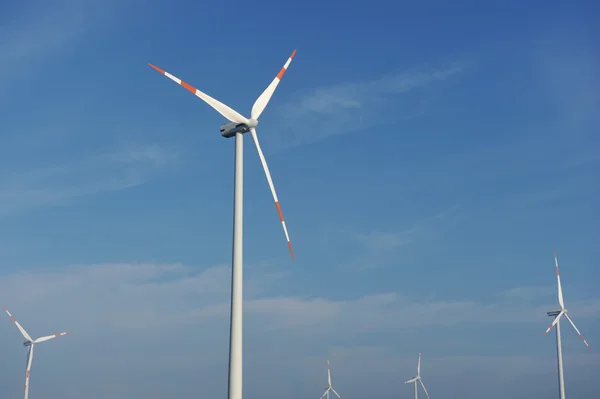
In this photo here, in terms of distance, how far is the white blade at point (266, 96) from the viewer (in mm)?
61647

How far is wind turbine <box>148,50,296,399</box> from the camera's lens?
49.8 m

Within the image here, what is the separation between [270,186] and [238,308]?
1367cm

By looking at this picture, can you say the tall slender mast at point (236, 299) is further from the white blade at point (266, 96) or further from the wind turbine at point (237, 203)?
the white blade at point (266, 96)

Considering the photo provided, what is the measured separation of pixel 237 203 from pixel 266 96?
15.1m

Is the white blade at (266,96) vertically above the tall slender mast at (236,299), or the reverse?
the white blade at (266,96)

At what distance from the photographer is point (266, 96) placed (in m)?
65.0

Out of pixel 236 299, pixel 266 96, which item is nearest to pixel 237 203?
pixel 236 299

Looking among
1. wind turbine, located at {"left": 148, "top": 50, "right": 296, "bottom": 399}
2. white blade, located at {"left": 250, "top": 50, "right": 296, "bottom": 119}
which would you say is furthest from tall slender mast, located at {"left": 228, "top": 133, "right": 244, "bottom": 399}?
white blade, located at {"left": 250, "top": 50, "right": 296, "bottom": 119}

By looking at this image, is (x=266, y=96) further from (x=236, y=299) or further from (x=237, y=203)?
(x=236, y=299)

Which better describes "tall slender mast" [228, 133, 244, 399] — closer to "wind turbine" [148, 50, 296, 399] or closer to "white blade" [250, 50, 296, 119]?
"wind turbine" [148, 50, 296, 399]

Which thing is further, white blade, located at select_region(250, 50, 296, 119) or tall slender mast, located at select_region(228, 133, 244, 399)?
white blade, located at select_region(250, 50, 296, 119)

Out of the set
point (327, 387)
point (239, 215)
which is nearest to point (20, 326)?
point (327, 387)

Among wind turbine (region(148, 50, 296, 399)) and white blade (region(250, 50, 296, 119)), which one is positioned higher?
white blade (region(250, 50, 296, 119))

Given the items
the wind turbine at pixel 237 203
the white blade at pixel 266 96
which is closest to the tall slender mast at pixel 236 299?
the wind turbine at pixel 237 203
